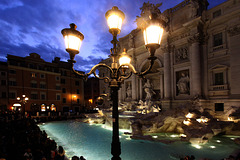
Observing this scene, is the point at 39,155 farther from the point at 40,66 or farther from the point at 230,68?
the point at 40,66

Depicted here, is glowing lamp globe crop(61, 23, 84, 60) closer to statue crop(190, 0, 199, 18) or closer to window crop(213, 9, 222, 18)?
statue crop(190, 0, 199, 18)

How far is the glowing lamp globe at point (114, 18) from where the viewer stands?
360 cm

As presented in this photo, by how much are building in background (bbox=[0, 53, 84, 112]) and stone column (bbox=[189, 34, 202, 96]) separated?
27.7 meters

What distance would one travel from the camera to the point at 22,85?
2606 cm

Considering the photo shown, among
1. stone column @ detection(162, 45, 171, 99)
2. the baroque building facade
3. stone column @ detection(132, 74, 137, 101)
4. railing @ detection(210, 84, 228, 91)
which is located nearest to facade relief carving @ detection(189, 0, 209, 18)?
the baroque building facade

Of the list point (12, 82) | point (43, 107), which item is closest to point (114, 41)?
point (12, 82)

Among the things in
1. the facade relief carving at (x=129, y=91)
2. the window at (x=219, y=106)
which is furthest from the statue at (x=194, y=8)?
the facade relief carving at (x=129, y=91)

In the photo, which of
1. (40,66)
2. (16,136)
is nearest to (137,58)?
(16,136)

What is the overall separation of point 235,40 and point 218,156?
11571 mm

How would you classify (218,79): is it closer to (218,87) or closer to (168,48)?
(218,87)

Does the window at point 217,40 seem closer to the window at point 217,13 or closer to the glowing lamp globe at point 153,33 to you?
the window at point 217,13

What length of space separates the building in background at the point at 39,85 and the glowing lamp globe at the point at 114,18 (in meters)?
28.6

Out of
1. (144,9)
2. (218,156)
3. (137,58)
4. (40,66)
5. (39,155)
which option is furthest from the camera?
(40,66)

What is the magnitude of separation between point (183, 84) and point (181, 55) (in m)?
3.65
